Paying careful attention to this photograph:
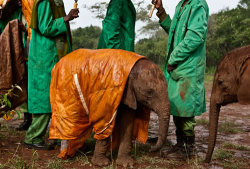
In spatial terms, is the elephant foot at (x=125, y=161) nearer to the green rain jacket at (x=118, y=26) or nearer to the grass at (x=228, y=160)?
the grass at (x=228, y=160)

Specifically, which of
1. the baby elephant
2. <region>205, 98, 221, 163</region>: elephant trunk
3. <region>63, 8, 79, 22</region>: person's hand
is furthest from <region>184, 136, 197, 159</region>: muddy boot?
<region>63, 8, 79, 22</region>: person's hand

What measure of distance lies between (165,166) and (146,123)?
24.2 inches

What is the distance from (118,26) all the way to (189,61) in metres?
1.23

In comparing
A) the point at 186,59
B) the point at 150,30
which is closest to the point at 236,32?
the point at 150,30

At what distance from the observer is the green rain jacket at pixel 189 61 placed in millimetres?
3928

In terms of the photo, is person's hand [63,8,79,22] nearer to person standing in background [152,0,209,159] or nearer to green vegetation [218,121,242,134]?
person standing in background [152,0,209,159]

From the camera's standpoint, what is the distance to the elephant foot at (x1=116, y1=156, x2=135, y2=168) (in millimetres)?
3785

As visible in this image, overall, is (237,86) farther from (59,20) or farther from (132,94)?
(59,20)

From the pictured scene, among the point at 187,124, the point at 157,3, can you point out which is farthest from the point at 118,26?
the point at 187,124

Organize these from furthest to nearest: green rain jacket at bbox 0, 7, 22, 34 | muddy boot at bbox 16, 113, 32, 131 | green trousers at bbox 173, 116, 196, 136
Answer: muddy boot at bbox 16, 113, 32, 131 → green rain jacket at bbox 0, 7, 22, 34 → green trousers at bbox 173, 116, 196, 136

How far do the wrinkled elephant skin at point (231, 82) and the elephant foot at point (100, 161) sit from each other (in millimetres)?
1274

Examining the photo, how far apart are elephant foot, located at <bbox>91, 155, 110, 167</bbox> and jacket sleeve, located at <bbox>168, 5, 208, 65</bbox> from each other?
61.9 inches

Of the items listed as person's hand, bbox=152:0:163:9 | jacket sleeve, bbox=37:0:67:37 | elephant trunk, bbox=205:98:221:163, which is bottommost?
elephant trunk, bbox=205:98:221:163

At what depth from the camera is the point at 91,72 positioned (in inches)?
145
